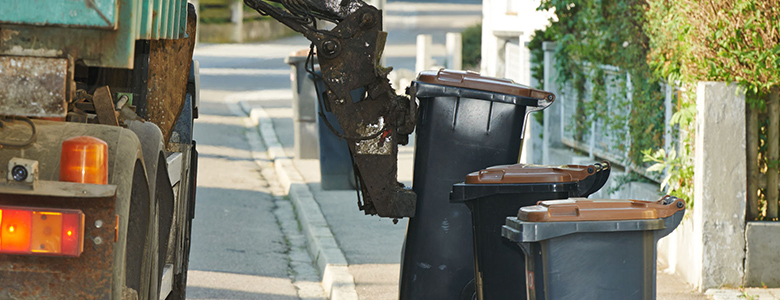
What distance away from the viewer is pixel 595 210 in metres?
3.58

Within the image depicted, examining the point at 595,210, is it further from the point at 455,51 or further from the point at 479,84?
the point at 455,51

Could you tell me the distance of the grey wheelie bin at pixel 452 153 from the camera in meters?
4.80

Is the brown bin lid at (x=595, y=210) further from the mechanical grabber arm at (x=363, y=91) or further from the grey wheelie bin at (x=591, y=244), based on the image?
the mechanical grabber arm at (x=363, y=91)

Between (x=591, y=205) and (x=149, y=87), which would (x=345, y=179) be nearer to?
(x=149, y=87)

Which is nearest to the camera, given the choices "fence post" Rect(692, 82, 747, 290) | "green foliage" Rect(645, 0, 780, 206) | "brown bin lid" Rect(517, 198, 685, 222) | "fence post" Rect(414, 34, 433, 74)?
"brown bin lid" Rect(517, 198, 685, 222)

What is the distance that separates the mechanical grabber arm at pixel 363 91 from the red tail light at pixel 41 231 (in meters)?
1.96

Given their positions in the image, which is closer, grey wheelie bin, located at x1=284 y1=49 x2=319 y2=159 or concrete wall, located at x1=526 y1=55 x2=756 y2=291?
concrete wall, located at x1=526 y1=55 x2=756 y2=291

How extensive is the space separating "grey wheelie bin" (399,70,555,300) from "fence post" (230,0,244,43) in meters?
29.8

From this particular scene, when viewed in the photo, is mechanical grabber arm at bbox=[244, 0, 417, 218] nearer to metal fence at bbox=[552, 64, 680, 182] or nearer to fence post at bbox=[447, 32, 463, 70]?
metal fence at bbox=[552, 64, 680, 182]

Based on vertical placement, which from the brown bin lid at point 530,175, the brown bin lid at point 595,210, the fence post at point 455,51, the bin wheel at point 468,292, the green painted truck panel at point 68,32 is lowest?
the bin wheel at point 468,292

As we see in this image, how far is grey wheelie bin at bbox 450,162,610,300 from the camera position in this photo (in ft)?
14.1

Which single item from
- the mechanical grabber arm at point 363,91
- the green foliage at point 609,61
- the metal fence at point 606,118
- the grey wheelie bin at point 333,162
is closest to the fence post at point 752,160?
the metal fence at point 606,118

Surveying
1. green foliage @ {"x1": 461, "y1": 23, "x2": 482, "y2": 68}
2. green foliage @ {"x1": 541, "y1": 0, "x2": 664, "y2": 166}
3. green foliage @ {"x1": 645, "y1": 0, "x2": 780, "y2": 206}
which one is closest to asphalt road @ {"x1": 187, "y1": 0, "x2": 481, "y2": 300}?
green foliage @ {"x1": 645, "y1": 0, "x2": 780, "y2": 206}

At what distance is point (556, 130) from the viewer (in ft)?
33.4
